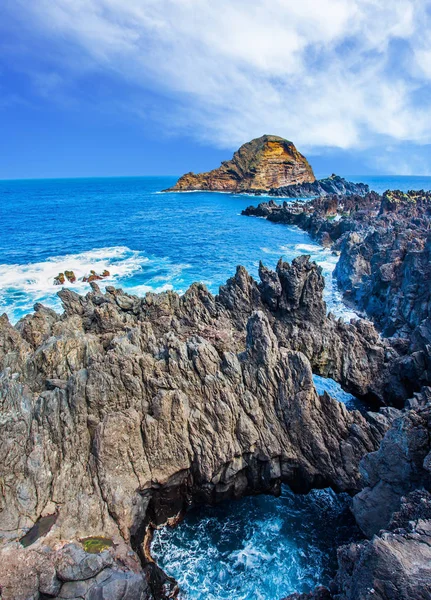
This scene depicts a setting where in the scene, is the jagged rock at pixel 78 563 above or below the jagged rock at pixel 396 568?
below

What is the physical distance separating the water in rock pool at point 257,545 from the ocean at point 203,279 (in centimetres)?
4

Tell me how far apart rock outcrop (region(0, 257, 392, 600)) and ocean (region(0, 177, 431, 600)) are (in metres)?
1.17

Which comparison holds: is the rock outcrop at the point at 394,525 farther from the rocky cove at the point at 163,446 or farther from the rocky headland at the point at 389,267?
the rocky headland at the point at 389,267

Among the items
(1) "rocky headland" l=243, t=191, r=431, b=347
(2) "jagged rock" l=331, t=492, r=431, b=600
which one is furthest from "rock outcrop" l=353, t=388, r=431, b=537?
(1) "rocky headland" l=243, t=191, r=431, b=347

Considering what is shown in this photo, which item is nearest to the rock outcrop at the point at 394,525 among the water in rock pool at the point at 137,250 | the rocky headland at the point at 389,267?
the rocky headland at the point at 389,267

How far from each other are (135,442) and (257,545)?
277 inches

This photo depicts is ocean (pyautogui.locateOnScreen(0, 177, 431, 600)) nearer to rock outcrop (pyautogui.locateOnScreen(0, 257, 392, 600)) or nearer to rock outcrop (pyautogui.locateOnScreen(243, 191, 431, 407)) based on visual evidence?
rock outcrop (pyautogui.locateOnScreen(0, 257, 392, 600))

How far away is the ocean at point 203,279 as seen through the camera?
14.9m

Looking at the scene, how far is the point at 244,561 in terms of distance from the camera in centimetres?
1527

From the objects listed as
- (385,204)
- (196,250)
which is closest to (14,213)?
(196,250)

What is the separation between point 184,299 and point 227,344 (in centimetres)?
696

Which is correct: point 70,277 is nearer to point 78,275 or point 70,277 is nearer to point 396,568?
point 78,275

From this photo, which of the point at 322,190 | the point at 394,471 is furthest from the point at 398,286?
the point at 322,190

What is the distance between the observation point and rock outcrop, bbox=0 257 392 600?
41.9ft
